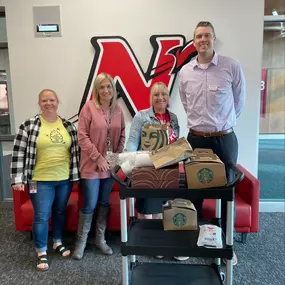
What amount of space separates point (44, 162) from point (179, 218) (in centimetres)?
121

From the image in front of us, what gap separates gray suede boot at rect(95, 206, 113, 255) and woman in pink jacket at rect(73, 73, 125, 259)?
0.09 meters

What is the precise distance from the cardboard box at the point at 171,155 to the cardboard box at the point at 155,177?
0.04 m

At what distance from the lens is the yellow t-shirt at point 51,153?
236cm

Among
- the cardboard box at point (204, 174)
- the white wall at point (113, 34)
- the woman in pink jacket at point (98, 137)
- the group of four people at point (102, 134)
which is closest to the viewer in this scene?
the cardboard box at point (204, 174)

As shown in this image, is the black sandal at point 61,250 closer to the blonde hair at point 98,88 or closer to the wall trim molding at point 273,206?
the blonde hair at point 98,88

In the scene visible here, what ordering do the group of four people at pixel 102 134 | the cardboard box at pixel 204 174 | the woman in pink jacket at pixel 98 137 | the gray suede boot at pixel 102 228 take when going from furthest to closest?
the gray suede boot at pixel 102 228 → the woman in pink jacket at pixel 98 137 → the group of four people at pixel 102 134 → the cardboard box at pixel 204 174

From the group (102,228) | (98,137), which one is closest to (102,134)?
(98,137)

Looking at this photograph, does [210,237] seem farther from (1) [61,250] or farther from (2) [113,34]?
(2) [113,34]

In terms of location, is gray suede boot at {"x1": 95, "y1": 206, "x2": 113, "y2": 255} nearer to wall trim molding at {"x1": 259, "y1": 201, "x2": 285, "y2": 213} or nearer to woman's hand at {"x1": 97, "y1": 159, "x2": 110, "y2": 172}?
woman's hand at {"x1": 97, "y1": 159, "x2": 110, "y2": 172}

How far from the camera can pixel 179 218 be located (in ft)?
5.75

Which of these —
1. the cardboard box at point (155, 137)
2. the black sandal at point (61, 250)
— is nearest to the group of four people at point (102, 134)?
the black sandal at point (61, 250)

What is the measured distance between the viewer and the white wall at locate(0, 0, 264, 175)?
3.24 meters

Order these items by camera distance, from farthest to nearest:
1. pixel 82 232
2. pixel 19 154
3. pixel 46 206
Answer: pixel 82 232
pixel 46 206
pixel 19 154

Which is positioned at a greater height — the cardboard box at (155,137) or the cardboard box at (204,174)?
the cardboard box at (155,137)
